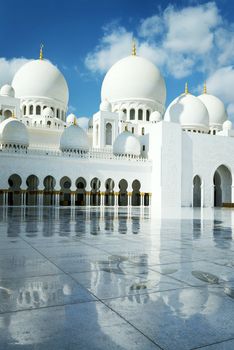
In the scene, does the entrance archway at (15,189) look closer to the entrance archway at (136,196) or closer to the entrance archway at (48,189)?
the entrance archway at (48,189)

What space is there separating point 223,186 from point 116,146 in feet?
29.6

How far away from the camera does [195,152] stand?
23.1 meters

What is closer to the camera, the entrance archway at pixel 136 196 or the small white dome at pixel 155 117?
the entrance archway at pixel 136 196

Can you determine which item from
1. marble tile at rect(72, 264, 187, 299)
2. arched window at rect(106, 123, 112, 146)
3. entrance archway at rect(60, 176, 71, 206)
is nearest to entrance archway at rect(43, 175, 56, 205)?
entrance archway at rect(60, 176, 71, 206)

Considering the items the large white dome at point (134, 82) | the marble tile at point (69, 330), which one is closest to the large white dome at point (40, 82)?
the large white dome at point (134, 82)

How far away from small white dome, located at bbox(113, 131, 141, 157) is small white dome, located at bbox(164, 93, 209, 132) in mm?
4439

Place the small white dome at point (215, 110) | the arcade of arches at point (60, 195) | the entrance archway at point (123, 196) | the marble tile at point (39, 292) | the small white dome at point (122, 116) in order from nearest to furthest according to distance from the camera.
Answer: the marble tile at point (39, 292)
the arcade of arches at point (60, 195)
the entrance archway at point (123, 196)
the small white dome at point (122, 116)
the small white dome at point (215, 110)

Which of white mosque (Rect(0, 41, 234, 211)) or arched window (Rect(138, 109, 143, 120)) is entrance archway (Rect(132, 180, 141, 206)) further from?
arched window (Rect(138, 109, 143, 120))

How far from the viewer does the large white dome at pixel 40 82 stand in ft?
90.0

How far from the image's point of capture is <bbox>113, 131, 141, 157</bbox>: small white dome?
22.7m

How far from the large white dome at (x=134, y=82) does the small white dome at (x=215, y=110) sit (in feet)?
15.5

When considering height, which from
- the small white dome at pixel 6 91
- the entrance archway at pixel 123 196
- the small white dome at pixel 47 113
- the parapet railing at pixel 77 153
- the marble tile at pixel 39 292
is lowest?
the marble tile at pixel 39 292

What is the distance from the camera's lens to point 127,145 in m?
22.7

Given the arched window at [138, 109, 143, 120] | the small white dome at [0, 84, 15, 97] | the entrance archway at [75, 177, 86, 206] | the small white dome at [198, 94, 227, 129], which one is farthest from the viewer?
the small white dome at [198, 94, 227, 129]
